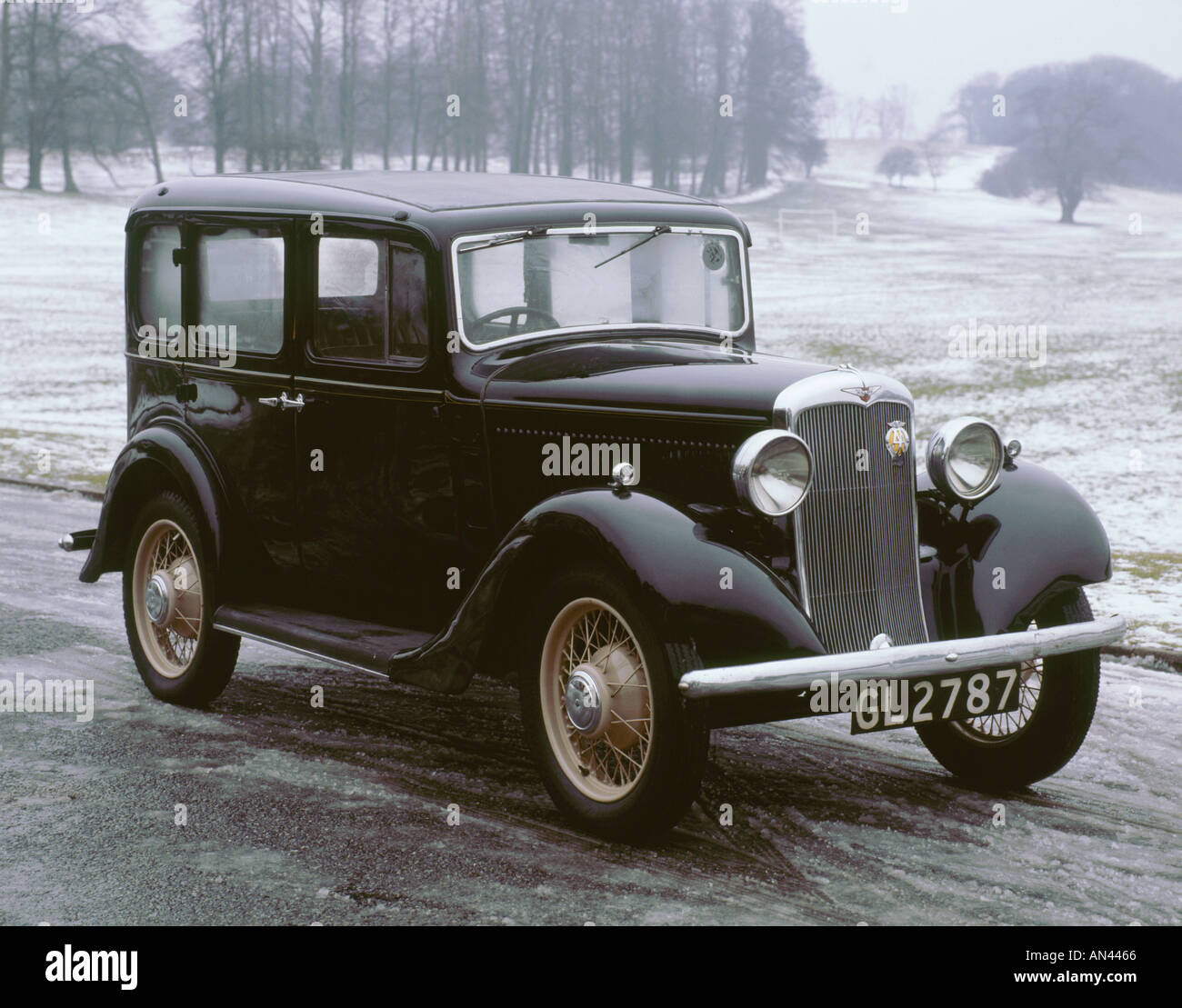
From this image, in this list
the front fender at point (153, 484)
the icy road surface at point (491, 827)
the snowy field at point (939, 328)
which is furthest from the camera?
the snowy field at point (939, 328)

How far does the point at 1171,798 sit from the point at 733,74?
9249 cm

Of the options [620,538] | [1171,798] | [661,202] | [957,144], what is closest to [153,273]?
[661,202]

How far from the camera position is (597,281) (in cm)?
630

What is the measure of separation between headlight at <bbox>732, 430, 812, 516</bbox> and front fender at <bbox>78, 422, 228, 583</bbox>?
2574 millimetres

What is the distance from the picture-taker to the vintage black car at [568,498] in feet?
16.5

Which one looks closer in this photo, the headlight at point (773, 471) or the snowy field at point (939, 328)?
the headlight at point (773, 471)

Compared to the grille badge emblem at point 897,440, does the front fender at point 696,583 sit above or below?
below

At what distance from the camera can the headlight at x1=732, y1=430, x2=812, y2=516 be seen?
5.07 meters

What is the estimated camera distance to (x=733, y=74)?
9419 centimetres

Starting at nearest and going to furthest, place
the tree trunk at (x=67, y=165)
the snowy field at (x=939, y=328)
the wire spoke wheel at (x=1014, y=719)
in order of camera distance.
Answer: the wire spoke wheel at (x=1014, y=719)
the snowy field at (x=939, y=328)
the tree trunk at (x=67, y=165)

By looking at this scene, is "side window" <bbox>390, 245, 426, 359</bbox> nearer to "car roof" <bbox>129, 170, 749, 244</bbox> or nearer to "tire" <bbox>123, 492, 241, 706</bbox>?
"car roof" <bbox>129, 170, 749, 244</bbox>

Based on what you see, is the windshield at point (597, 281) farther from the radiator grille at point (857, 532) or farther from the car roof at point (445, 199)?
the radiator grille at point (857, 532)

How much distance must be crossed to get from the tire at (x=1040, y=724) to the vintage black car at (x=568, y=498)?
0.4 inches

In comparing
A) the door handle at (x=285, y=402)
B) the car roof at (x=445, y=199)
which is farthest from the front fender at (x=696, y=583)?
the door handle at (x=285, y=402)
